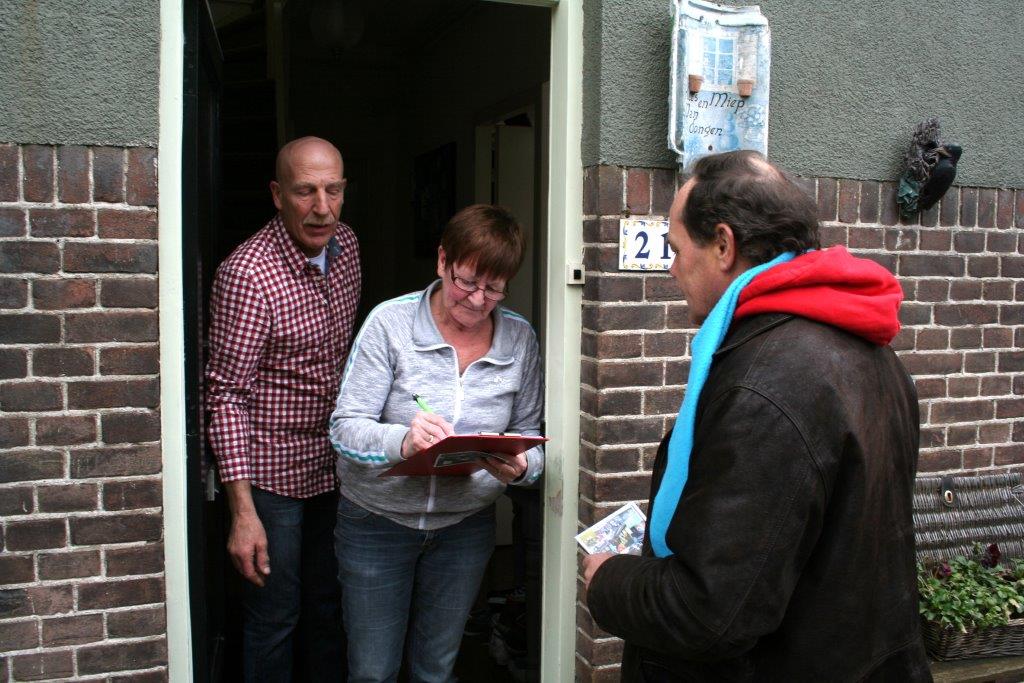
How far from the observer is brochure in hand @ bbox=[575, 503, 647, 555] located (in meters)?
2.09

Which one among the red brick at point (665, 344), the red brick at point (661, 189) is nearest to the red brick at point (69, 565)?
the red brick at point (665, 344)

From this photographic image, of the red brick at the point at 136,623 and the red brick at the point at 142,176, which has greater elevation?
the red brick at the point at 142,176

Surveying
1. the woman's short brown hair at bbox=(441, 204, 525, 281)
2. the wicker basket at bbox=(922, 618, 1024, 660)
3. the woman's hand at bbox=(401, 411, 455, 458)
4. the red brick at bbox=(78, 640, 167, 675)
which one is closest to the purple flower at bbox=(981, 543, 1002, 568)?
Answer: the wicker basket at bbox=(922, 618, 1024, 660)

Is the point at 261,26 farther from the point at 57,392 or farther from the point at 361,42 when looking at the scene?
the point at 57,392

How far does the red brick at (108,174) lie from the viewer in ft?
7.78

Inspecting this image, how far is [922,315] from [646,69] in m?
1.49

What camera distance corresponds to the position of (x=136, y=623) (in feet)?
8.16

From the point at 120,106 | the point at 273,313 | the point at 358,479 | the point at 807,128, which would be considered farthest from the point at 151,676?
the point at 807,128

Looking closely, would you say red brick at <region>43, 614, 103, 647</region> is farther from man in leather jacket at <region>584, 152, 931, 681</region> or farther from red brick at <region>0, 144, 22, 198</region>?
man in leather jacket at <region>584, 152, 931, 681</region>

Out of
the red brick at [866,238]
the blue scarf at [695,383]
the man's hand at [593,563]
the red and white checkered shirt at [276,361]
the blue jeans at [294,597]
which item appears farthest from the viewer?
the red brick at [866,238]

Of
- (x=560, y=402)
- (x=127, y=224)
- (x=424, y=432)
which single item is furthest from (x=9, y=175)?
(x=560, y=402)

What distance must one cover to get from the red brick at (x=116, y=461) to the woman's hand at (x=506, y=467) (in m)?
0.92

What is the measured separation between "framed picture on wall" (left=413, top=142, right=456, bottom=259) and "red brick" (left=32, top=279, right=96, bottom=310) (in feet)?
14.4

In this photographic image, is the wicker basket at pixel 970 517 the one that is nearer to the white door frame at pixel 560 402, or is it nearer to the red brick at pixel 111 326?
the white door frame at pixel 560 402
